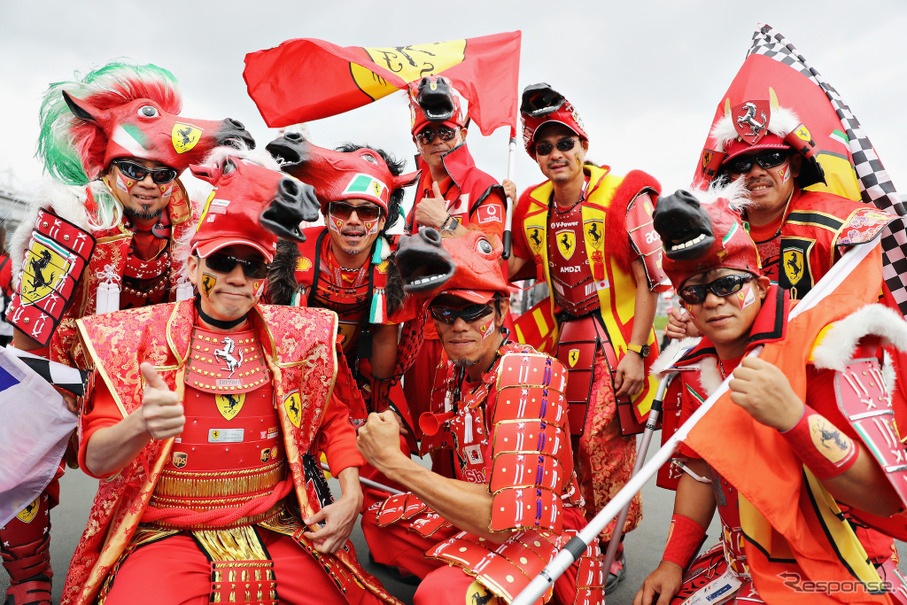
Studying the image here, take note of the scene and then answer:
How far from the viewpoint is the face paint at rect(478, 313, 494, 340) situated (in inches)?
106

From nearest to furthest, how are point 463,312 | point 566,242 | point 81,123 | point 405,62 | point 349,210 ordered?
point 463,312, point 81,123, point 349,210, point 566,242, point 405,62

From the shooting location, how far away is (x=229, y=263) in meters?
2.41

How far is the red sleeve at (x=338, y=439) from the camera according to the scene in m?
2.67

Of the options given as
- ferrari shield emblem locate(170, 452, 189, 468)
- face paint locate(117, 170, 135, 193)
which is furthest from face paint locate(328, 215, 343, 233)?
ferrari shield emblem locate(170, 452, 189, 468)

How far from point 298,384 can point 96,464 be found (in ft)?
2.49

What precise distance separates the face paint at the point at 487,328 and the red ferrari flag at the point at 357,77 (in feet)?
6.35

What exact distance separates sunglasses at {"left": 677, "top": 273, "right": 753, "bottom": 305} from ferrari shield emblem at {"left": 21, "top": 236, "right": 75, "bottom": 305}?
8.94ft

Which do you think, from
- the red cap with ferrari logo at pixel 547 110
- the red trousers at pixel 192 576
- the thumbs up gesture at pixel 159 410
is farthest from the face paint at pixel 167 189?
the red cap with ferrari logo at pixel 547 110

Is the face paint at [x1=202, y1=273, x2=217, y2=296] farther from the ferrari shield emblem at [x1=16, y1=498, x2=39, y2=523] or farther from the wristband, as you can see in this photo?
the wristband

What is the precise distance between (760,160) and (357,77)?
7.91ft

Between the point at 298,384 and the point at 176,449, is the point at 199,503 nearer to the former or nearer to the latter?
the point at 176,449

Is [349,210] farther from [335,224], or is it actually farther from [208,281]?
[208,281]

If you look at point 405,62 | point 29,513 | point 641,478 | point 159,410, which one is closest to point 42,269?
point 29,513

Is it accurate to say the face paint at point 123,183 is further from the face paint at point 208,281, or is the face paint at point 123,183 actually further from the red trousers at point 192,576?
the red trousers at point 192,576
